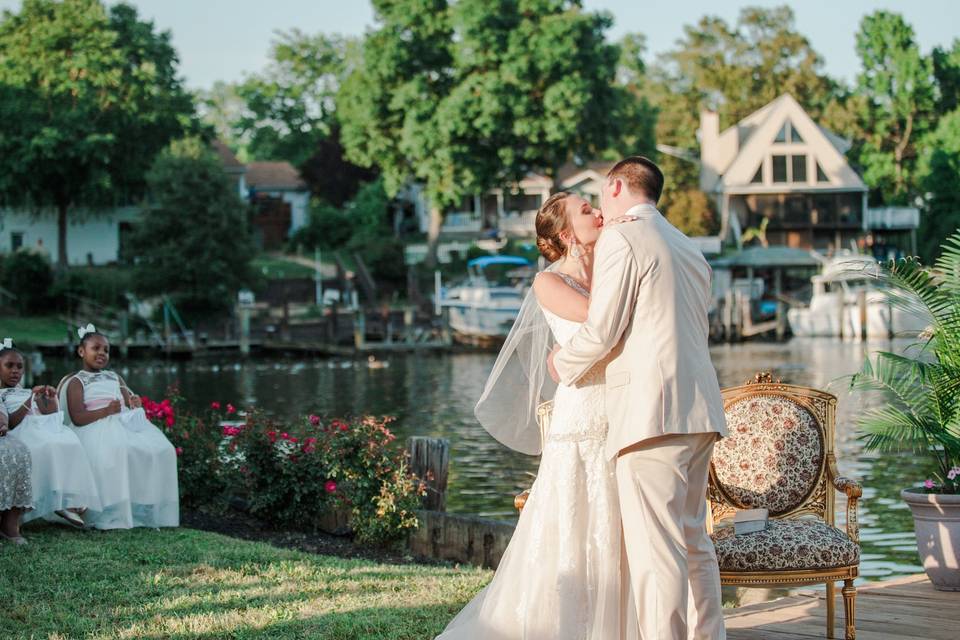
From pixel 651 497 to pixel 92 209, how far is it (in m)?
57.7

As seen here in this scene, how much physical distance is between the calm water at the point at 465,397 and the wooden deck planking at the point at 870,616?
1932mm

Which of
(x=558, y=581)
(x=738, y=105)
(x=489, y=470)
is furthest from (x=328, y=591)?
(x=738, y=105)

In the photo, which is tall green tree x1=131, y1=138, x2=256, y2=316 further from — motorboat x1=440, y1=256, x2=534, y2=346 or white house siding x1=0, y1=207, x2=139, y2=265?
white house siding x1=0, y1=207, x2=139, y2=265

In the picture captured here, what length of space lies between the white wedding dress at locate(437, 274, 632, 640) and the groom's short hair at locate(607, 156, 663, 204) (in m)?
0.60

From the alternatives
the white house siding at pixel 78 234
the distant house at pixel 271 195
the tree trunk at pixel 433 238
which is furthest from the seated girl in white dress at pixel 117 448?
the distant house at pixel 271 195

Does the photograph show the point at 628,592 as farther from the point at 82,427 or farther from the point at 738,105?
the point at 738,105

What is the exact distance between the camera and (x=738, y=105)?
76938 millimetres

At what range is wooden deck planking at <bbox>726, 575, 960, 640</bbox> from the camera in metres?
6.68

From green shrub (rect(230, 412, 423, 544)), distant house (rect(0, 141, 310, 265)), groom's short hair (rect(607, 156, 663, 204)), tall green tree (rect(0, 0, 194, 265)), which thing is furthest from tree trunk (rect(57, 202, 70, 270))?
groom's short hair (rect(607, 156, 663, 204))

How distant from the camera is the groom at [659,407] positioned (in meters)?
5.29

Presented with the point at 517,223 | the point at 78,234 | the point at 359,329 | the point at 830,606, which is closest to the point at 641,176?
the point at 830,606

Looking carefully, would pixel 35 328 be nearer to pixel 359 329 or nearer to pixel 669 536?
pixel 359 329

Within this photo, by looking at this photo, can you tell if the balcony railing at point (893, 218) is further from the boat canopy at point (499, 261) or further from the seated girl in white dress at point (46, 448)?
the seated girl in white dress at point (46, 448)

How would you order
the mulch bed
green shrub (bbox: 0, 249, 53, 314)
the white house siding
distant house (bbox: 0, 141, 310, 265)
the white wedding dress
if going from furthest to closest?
the white house siding < distant house (bbox: 0, 141, 310, 265) < green shrub (bbox: 0, 249, 53, 314) < the mulch bed < the white wedding dress
